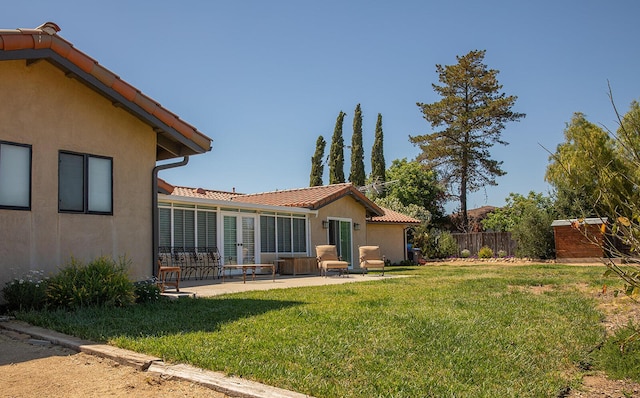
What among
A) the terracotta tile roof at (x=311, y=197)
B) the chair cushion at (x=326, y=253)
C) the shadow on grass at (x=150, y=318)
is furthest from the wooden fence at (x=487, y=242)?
the shadow on grass at (x=150, y=318)

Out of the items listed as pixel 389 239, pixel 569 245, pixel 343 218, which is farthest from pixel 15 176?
pixel 569 245

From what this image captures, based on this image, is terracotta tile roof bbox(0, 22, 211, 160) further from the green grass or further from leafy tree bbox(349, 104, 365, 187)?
leafy tree bbox(349, 104, 365, 187)

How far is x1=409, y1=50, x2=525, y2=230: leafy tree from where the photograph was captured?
39.2 meters

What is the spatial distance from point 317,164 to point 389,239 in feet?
64.1

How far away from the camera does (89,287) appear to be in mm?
8422

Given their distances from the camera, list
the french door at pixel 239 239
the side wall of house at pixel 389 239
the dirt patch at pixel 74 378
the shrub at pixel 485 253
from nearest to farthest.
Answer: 1. the dirt patch at pixel 74 378
2. the french door at pixel 239 239
3. the side wall of house at pixel 389 239
4. the shrub at pixel 485 253

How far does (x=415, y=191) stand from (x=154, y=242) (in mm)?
30617

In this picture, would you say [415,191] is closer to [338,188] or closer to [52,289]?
[338,188]

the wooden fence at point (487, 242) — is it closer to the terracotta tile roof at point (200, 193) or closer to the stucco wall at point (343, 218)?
the stucco wall at point (343, 218)

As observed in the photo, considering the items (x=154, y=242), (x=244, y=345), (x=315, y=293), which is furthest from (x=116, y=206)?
(x=244, y=345)

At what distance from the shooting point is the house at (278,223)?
1745cm

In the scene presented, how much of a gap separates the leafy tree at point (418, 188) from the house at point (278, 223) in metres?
11.5

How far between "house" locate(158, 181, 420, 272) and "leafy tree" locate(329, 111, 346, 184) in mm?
16989

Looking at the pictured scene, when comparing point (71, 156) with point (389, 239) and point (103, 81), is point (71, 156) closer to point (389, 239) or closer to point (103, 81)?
point (103, 81)
